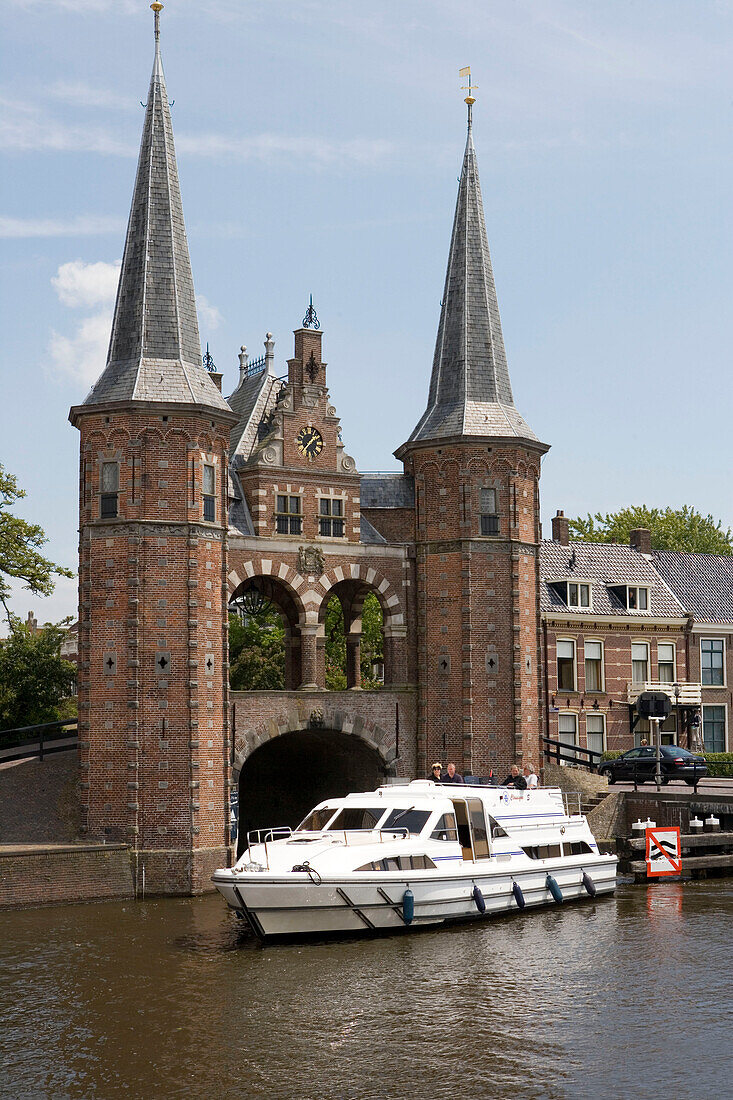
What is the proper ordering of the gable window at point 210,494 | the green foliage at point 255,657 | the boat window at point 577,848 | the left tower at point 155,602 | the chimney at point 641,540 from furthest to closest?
the green foliage at point 255,657
the chimney at point 641,540
the gable window at point 210,494
the left tower at point 155,602
the boat window at point 577,848

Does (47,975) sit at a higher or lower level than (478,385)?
lower

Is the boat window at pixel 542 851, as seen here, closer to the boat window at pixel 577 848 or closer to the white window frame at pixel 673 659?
the boat window at pixel 577 848

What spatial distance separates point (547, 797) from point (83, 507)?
52.1 ft

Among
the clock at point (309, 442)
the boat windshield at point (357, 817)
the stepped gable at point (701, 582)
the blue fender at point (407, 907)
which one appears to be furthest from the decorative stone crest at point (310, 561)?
the stepped gable at point (701, 582)

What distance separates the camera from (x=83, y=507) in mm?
37250

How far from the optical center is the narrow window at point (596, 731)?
53.7 metres

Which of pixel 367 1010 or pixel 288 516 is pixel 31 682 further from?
pixel 367 1010

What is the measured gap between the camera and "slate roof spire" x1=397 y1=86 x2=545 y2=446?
139ft

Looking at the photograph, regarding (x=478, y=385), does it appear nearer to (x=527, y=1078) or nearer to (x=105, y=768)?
(x=105, y=768)

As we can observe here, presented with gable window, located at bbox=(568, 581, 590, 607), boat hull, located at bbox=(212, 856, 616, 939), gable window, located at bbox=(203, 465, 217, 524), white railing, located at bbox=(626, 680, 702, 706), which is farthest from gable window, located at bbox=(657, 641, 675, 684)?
gable window, located at bbox=(203, 465, 217, 524)

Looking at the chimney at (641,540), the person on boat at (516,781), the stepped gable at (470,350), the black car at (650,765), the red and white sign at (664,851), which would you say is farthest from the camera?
the chimney at (641,540)

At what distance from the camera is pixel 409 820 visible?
101ft

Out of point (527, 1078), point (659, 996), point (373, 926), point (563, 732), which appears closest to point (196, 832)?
point (373, 926)

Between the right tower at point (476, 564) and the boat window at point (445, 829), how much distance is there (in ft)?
31.3
